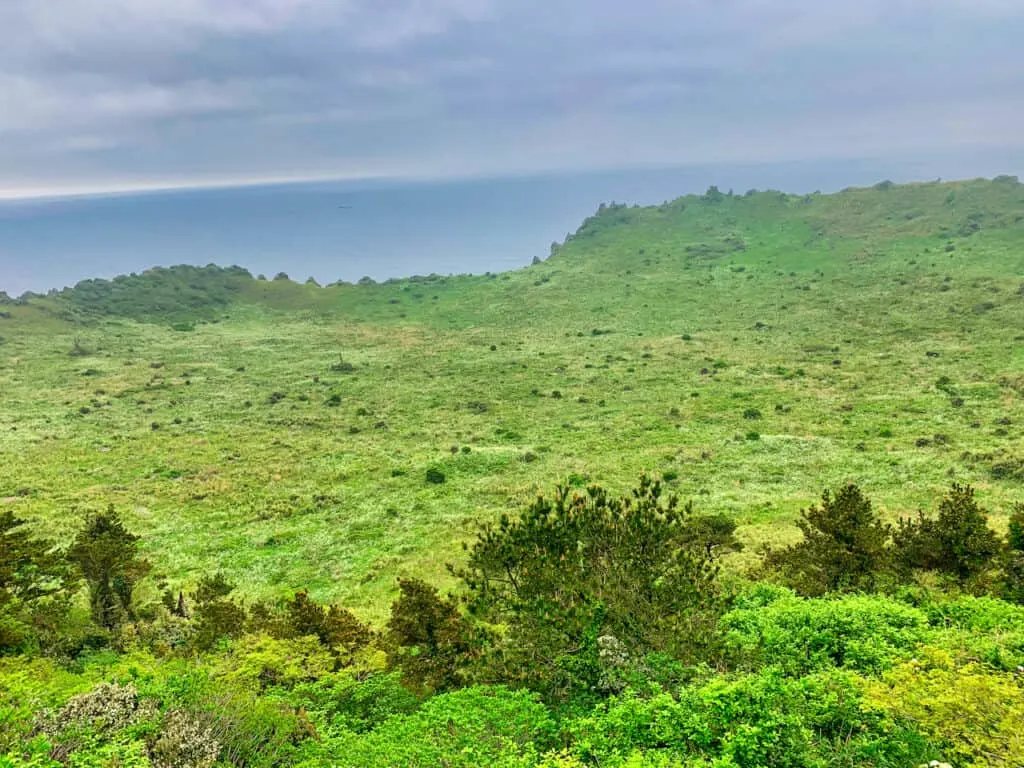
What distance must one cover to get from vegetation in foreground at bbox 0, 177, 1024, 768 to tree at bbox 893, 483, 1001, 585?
127mm

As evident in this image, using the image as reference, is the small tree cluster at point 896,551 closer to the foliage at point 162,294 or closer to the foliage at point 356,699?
the foliage at point 356,699

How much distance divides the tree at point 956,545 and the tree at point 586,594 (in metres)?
10.3

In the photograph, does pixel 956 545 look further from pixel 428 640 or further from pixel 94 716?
pixel 94 716

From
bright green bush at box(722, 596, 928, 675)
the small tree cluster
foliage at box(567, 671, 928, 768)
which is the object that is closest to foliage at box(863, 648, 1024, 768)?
foliage at box(567, 671, 928, 768)

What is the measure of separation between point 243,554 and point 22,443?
46456 mm

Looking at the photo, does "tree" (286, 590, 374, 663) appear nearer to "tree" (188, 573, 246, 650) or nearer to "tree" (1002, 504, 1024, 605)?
"tree" (188, 573, 246, 650)

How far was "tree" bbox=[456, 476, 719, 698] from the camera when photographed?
50.3 ft

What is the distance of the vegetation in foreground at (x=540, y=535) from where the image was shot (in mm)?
12086

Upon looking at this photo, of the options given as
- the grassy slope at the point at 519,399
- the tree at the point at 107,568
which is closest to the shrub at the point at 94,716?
the tree at the point at 107,568

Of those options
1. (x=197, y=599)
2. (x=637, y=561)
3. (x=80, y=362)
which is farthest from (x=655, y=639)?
(x=80, y=362)

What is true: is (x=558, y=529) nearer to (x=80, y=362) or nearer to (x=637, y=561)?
(x=637, y=561)

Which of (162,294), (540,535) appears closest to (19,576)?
(540,535)

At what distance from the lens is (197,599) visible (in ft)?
83.6

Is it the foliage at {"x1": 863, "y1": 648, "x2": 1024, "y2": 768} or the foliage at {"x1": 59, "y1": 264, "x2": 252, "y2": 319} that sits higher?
the foliage at {"x1": 59, "y1": 264, "x2": 252, "y2": 319}
